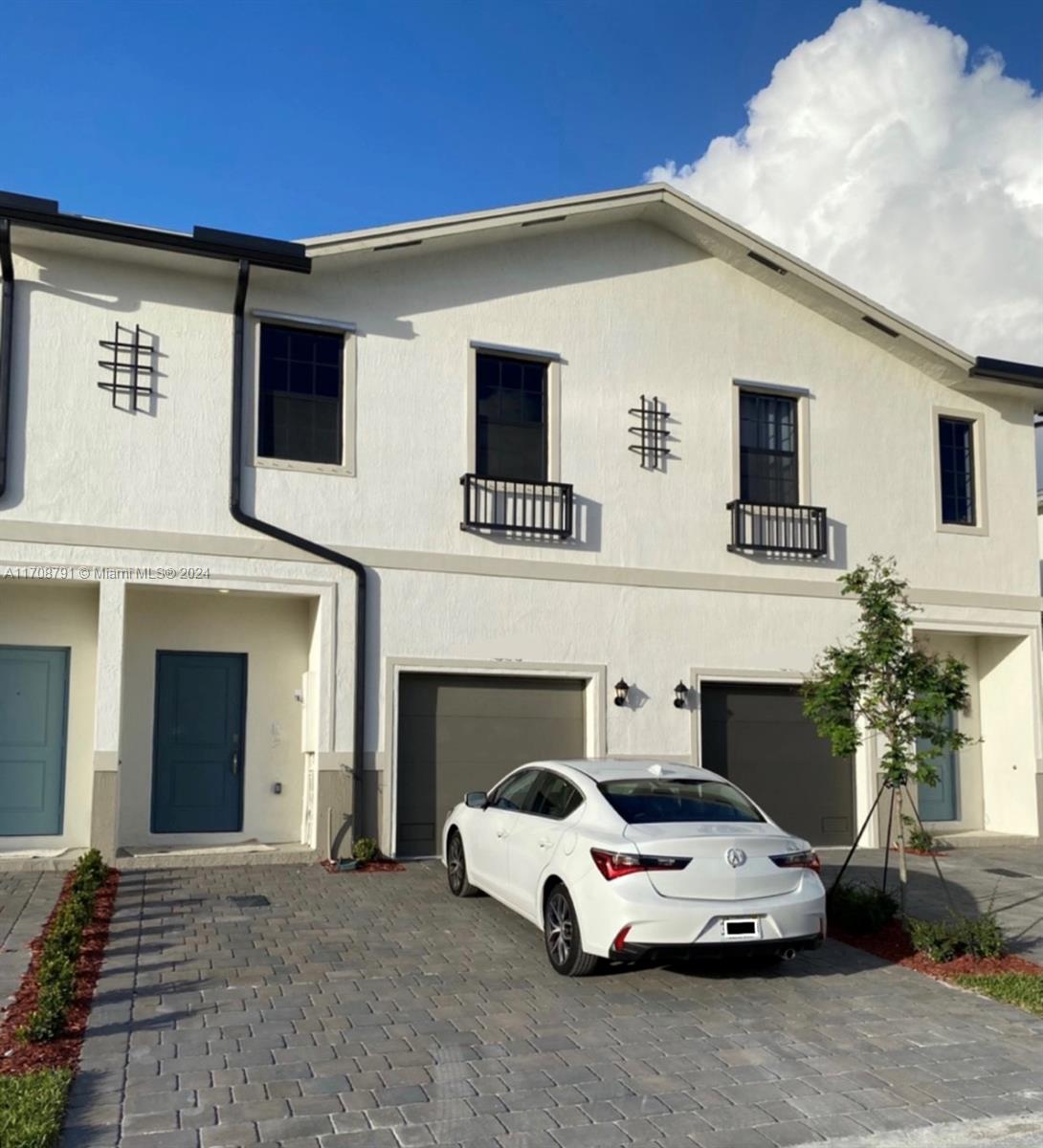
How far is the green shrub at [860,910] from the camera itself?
9.05 m

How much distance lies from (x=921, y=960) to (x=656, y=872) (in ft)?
8.84

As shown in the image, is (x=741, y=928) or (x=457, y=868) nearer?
(x=741, y=928)

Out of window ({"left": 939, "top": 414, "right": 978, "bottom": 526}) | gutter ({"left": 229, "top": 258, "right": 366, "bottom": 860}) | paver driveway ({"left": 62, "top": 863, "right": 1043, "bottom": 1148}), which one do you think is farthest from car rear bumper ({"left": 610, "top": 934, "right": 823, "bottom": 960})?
window ({"left": 939, "top": 414, "right": 978, "bottom": 526})

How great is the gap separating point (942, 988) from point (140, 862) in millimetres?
7715

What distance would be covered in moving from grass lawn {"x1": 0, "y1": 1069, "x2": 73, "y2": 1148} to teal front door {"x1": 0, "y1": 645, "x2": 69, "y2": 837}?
7.04 m

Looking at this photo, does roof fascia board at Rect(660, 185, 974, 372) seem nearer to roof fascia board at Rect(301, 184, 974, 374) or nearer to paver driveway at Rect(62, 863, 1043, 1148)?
roof fascia board at Rect(301, 184, 974, 374)

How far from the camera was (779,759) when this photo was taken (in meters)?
14.3

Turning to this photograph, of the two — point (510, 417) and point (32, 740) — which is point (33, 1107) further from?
point (510, 417)

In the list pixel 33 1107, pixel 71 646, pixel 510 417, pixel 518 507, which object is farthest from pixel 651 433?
pixel 33 1107

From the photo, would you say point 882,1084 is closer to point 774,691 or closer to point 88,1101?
point 88,1101

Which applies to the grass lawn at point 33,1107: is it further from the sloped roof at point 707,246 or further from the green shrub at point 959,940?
the sloped roof at point 707,246

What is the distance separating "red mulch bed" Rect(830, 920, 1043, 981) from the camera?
803 cm

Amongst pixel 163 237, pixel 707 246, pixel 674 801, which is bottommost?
pixel 674 801

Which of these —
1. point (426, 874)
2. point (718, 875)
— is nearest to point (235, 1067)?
point (718, 875)
